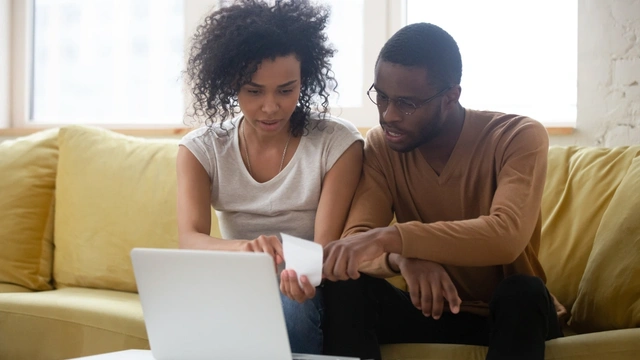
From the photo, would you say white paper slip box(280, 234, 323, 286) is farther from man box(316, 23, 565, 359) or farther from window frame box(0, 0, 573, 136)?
window frame box(0, 0, 573, 136)

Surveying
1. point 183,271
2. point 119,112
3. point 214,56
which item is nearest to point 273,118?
point 214,56

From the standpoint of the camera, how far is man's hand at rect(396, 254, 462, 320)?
1366 millimetres

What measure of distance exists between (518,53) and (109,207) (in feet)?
4.89

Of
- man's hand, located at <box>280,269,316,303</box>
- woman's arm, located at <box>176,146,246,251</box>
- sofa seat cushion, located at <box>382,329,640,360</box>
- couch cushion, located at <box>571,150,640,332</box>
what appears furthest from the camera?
woman's arm, located at <box>176,146,246,251</box>

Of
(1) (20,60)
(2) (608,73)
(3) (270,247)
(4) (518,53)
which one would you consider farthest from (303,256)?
(1) (20,60)

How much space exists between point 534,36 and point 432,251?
1.54 metres

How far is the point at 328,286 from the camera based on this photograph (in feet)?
4.81

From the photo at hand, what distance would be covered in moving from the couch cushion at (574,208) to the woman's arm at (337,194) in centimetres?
53

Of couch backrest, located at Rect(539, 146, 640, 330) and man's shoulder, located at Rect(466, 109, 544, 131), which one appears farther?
couch backrest, located at Rect(539, 146, 640, 330)

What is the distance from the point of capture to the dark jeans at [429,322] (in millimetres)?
1354

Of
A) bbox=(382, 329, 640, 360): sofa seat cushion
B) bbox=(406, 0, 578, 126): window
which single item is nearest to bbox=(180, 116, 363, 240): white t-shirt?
bbox=(382, 329, 640, 360): sofa seat cushion

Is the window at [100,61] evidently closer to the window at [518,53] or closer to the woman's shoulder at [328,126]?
the window at [518,53]

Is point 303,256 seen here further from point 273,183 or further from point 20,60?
point 20,60

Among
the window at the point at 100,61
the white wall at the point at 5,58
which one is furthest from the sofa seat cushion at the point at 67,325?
the white wall at the point at 5,58
